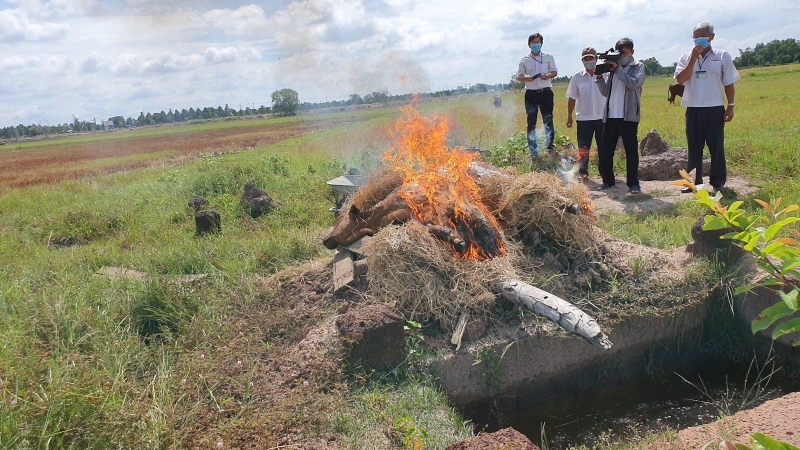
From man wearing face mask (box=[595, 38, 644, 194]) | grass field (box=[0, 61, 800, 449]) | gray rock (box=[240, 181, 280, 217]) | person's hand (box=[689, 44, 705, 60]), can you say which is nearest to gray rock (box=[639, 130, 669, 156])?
grass field (box=[0, 61, 800, 449])

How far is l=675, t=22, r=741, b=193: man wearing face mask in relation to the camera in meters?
7.27

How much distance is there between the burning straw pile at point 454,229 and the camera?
4648mm

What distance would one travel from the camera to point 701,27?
7113 mm

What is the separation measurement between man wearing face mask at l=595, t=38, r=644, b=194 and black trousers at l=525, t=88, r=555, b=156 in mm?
1315

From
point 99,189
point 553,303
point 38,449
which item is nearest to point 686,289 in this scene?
point 553,303

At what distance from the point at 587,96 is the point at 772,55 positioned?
70262mm

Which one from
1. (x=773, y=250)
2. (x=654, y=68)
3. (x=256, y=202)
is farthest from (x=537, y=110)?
(x=654, y=68)

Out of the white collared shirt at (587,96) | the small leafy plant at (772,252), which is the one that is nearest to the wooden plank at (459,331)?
the small leafy plant at (772,252)

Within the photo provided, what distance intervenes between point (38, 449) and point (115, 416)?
16.3 inches

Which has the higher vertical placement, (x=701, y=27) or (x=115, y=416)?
(x=701, y=27)

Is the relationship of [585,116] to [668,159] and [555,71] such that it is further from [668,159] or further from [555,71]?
[668,159]

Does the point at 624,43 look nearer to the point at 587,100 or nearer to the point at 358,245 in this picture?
the point at 587,100

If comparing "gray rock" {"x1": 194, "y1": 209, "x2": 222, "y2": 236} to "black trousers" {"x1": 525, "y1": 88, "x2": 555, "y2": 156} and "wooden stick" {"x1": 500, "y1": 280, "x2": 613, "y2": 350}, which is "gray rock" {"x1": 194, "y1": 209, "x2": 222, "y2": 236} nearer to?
"wooden stick" {"x1": 500, "y1": 280, "x2": 613, "y2": 350}

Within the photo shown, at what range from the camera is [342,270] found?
5367mm
